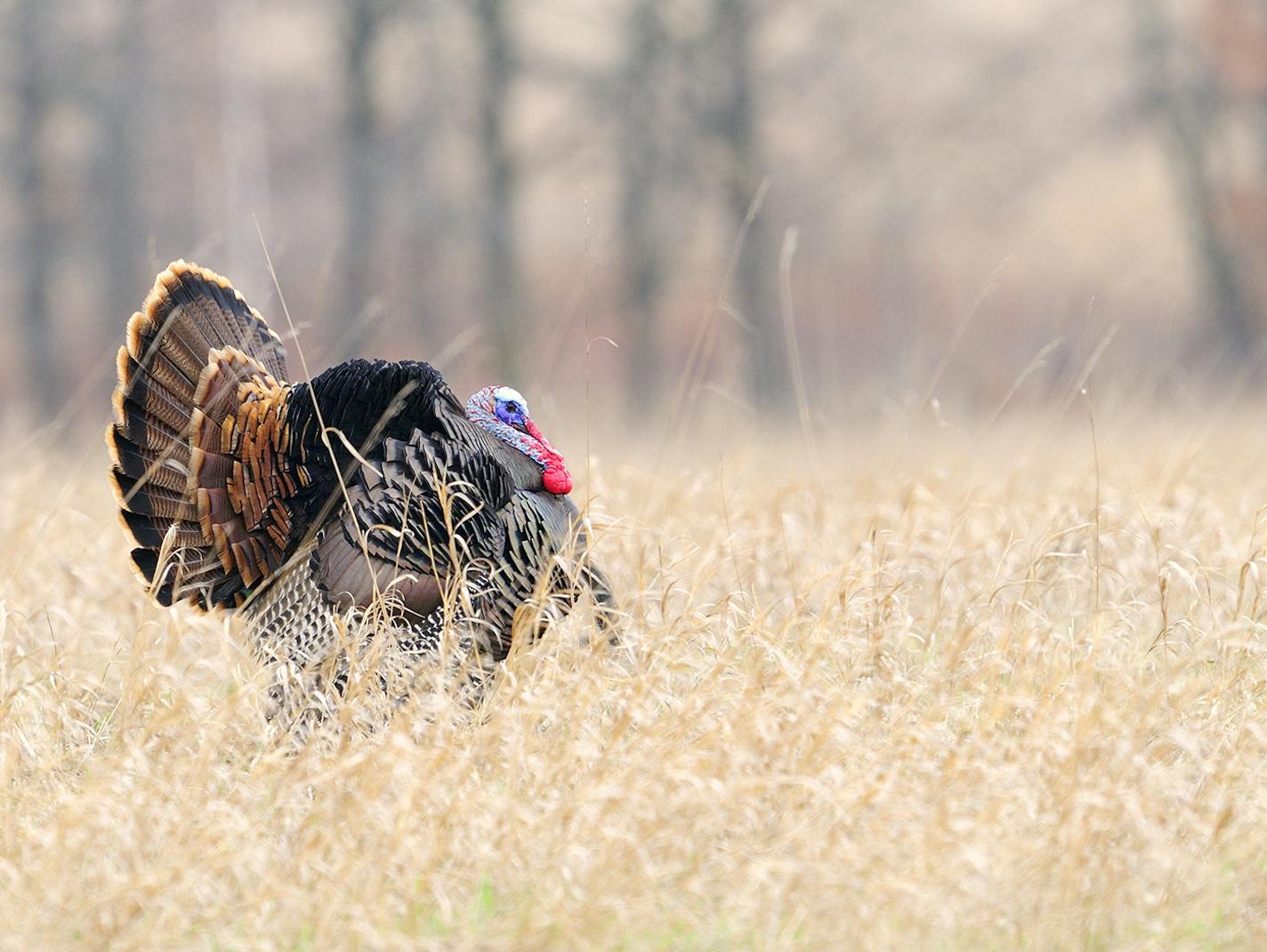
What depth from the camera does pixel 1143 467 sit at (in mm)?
5824

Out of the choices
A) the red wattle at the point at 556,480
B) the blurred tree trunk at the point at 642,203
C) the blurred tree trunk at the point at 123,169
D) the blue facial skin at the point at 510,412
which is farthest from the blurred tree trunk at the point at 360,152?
the red wattle at the point at 556,480

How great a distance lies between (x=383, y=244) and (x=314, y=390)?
1382cm

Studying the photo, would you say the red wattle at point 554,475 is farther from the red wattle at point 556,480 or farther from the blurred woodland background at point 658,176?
the blurred woodland background at point 658,176

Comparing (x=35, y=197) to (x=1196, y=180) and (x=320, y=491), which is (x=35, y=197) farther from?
(x=320, y=491)

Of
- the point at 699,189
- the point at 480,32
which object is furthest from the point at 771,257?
the point at 480,32

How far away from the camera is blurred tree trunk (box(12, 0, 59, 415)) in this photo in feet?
54.7

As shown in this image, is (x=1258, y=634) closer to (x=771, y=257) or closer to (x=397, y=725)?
(x=397, y=725)

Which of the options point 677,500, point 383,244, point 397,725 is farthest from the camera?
point 383,244

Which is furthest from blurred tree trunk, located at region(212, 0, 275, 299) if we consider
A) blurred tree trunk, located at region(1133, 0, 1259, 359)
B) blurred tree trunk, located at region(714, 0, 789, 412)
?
blurred tree trunk, located at region(1133, 0, 1259, 359)

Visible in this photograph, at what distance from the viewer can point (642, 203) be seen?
1446 centimetres

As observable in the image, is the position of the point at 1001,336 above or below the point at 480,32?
below

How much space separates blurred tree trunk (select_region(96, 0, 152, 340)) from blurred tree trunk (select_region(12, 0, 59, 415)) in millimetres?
746

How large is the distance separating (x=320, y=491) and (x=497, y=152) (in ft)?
35.2

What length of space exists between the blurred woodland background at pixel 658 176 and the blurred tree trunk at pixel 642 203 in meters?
0.03
